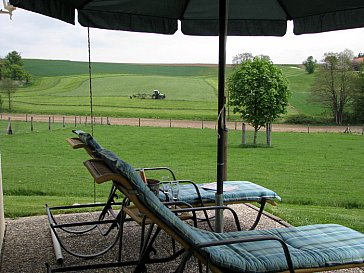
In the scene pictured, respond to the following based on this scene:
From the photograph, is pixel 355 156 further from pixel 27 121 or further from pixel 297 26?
pixel 27 121

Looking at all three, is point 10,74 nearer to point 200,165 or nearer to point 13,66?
point 13,66

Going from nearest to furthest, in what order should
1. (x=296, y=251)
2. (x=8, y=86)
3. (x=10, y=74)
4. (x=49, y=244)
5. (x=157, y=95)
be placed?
(x=296, y=251), (x=49, y=244), (x=10, y=74), (x=8, y=86), (x=157, y=95)

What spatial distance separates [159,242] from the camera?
12.9 feet

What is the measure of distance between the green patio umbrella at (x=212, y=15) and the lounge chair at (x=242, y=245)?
1012 millimetres

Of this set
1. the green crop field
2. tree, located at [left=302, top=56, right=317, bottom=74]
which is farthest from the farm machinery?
tree, located at [left=302, top=56, right=317, bottom=74]

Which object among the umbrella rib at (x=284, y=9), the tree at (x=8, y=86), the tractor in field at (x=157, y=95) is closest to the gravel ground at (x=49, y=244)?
the umbrella rib at (x=284, y=9)

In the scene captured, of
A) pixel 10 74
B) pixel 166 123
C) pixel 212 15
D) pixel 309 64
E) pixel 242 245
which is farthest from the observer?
pixel 309 64

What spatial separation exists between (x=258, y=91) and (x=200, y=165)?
17.6ft

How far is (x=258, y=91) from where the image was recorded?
59.2 ft

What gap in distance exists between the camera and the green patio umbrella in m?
4.20

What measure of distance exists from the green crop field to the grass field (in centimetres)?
415

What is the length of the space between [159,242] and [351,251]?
→ 183 centimetres

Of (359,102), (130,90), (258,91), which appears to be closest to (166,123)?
(258,91)

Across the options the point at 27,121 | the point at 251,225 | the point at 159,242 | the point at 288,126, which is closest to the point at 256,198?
the point at 251,225
